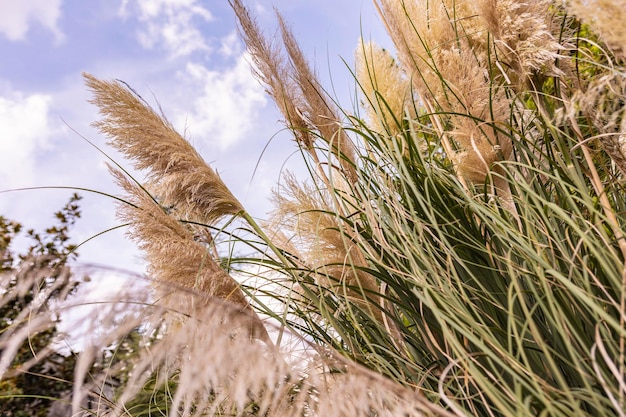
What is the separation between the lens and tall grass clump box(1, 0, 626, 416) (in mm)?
1509

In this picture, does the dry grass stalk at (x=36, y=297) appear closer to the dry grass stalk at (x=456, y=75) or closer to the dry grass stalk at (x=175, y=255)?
the dry grass stalk at (x=175, y=255)

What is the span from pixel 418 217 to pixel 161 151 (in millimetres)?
918

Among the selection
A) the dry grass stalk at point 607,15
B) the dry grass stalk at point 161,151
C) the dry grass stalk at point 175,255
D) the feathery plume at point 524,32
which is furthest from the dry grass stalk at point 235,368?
the feathery plume at point 524,32

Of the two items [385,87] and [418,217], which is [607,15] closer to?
[418,217]

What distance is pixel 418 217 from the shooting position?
2021 mm

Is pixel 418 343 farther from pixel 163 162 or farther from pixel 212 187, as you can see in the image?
pixel 163 162

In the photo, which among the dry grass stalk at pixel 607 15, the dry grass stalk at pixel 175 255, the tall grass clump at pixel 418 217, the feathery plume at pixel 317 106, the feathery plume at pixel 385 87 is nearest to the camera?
the dry grass stalk at pixel 607 15

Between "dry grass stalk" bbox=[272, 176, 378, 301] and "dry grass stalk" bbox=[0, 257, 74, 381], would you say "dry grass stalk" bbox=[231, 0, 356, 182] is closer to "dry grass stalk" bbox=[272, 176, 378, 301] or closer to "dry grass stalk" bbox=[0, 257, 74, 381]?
"dry grass stalk" bbox=[272, 176, 378, 301]

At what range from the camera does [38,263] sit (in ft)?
4.77

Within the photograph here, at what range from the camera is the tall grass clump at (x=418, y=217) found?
4.95 ft

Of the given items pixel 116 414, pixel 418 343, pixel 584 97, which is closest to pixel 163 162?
pixel 116 414

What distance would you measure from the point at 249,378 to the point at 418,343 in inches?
35.5

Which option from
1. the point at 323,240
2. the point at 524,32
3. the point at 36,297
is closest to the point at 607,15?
the point at 524,32

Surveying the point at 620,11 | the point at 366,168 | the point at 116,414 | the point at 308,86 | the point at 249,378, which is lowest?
the point at 249,378
